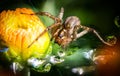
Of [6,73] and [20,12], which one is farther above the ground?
[20,12]

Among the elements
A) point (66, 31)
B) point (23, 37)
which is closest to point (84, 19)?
point (66, 31)

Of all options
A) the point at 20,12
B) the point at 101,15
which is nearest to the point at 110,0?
the point at 101,15

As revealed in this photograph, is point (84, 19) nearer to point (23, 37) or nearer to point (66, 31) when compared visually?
point (66, 31)

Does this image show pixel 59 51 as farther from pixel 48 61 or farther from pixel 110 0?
pixel 110 0

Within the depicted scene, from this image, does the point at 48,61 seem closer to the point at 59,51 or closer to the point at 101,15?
the point at 59,51
